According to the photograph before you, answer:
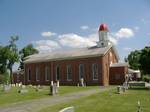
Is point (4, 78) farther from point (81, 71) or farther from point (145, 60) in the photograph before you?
point (145, 60)

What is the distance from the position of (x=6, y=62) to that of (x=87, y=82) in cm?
3876

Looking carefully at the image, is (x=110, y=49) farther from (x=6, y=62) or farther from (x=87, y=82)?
(x=6, y=62)

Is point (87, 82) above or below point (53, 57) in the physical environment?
below

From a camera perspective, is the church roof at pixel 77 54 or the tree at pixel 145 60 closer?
the tree at pixel 145 60

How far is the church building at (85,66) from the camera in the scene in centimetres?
5281

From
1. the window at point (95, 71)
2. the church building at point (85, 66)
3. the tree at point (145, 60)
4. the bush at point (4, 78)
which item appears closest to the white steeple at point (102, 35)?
the church building at point (85, 66)

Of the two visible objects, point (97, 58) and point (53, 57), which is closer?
point (97, 58)

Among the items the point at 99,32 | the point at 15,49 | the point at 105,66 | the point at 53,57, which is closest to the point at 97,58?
the point at 105,66

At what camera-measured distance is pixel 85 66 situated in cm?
5466

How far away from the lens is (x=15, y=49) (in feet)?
282

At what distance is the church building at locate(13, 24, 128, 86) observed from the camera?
52812 millimetres

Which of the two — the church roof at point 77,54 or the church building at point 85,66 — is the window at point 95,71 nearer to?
the church building at point 85,66

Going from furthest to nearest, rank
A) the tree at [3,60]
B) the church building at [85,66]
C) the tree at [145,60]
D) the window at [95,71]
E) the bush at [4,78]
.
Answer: the tree at [3,60] → the bush at [4,78] → the window at [95,71] → the church building at [85,66] → the tree at [145,60]

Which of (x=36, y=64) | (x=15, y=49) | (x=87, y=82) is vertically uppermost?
(x=15, y=49)
